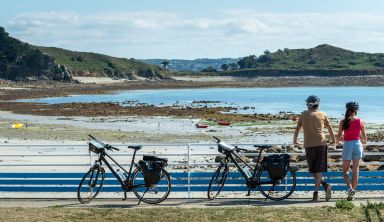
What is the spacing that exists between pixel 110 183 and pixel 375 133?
26604 mm

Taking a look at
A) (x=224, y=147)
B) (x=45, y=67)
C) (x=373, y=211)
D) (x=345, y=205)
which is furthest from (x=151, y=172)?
(x=45, y=67)

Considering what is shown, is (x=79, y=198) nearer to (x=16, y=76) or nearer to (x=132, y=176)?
(x=132, y=176)

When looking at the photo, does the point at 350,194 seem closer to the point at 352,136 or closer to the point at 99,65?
the point at 352,136

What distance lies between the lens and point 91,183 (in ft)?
38.6

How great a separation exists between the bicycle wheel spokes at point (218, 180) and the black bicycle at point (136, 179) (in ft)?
2.57

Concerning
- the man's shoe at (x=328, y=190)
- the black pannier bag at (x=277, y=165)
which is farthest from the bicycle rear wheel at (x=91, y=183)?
the man's shoe at (x=328, y=190)

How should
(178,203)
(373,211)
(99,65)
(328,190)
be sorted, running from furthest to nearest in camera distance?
(99,65)
(178,203)
(328,190)
(373,211)

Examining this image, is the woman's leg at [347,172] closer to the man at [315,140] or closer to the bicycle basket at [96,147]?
the man at [315,140]

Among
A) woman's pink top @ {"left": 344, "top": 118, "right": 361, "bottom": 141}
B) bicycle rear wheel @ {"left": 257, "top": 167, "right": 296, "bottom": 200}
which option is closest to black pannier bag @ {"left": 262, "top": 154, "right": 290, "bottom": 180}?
bicycle rear wheel @ {"left": 257, "top": 167, "right": 296, "bottom": 200}

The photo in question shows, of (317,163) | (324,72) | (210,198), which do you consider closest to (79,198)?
(210,198)

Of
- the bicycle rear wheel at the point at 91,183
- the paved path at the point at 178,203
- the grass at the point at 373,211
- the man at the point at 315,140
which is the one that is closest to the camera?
the grass at the point at 373,211

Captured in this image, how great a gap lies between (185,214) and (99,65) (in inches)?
6685

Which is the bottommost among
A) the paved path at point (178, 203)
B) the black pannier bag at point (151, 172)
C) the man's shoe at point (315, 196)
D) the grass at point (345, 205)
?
the paved path at point (178, 203)

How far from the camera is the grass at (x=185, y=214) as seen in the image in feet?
32.4
